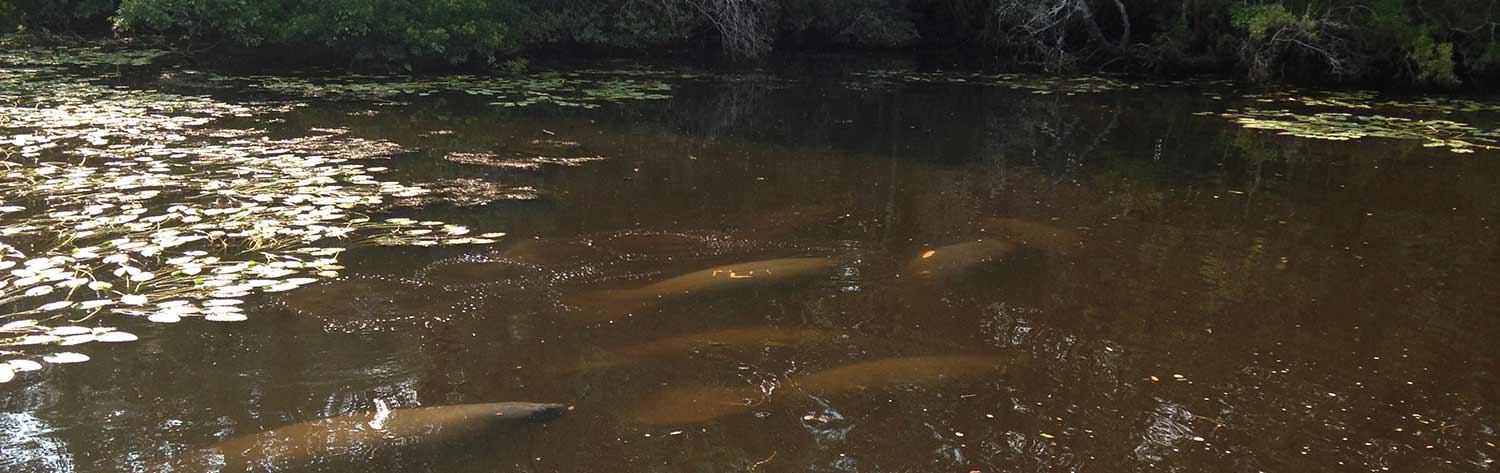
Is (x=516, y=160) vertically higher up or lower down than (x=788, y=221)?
higher up

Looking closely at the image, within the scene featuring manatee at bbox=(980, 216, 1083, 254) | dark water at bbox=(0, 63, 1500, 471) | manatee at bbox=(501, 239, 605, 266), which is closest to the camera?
dark water at bbox=(0, 63, 1500, 471)

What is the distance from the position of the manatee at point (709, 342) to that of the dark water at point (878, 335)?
23mm

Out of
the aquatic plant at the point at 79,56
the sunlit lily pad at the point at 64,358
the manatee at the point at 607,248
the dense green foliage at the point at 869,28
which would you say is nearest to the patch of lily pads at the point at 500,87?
the dense green foliage at the point at 869,28

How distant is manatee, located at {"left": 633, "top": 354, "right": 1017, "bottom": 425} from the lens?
12.5ft

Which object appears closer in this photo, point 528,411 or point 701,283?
point 528,411

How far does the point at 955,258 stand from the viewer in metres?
5.75

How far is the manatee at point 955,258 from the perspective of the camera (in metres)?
5.56

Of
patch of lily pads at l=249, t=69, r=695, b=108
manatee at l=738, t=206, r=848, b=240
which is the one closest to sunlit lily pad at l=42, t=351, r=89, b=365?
manatee at l=738, t=206, r=848, b=240

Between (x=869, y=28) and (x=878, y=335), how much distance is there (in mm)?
16364

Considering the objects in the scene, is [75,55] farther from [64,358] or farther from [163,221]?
[64,358]

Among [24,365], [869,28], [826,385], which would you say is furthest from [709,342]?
[869,28]

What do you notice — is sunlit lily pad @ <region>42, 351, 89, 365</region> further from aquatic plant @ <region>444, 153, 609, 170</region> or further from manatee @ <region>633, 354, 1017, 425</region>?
aquatic plant @ <region>444, 153, 609, 170</region>

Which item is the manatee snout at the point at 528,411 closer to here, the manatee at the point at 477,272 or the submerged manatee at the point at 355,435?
the submerged manatee at the point at 355,435

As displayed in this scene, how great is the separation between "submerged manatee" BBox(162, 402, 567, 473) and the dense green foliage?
37.6 ft
